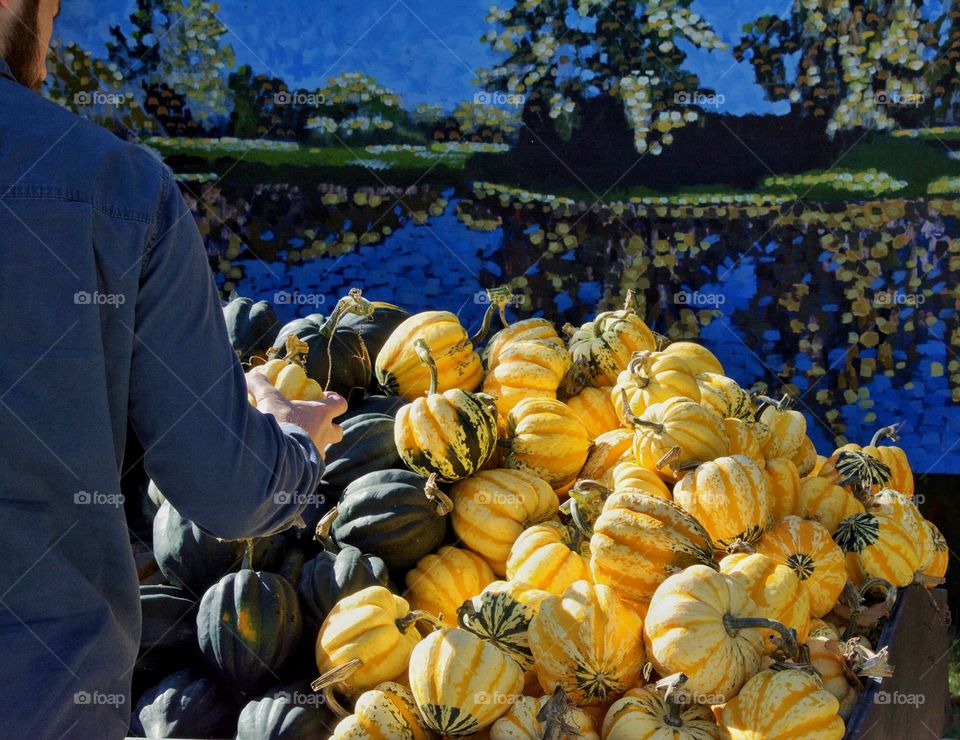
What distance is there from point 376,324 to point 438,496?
1.07 m

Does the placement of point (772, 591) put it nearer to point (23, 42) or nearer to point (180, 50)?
point (23, 42)

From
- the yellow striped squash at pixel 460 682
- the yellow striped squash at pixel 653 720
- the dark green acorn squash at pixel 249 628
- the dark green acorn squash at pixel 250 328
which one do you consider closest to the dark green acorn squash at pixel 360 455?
the dark green acorn squash at pixel 249 628

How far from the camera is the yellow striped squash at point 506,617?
2.37 metres

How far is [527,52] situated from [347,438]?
9.59ft

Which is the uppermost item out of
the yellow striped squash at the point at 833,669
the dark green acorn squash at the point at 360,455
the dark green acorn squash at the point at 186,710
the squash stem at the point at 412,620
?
the dark green acorn squash at the point at 360,455

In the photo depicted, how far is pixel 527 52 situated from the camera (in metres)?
5.21

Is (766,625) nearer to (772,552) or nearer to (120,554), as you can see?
(772,552)

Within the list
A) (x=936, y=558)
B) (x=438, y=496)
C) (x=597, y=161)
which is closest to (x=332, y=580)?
(x=438, y=496)

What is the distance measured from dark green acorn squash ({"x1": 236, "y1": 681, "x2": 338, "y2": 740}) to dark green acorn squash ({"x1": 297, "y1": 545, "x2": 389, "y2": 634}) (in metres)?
0.24

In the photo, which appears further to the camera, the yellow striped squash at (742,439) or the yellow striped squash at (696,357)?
the yellow striped squash at (696,357)

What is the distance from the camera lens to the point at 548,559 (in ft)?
8.54

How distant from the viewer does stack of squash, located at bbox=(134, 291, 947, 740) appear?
7.20 feet

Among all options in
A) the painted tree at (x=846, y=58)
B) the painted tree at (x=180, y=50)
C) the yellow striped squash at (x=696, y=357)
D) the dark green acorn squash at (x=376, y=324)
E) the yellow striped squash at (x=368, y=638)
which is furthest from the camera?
the painted tree at (x=180, y=50)

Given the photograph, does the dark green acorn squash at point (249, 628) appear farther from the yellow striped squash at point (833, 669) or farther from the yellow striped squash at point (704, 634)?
the yellow striped squash at point (833, 669)
